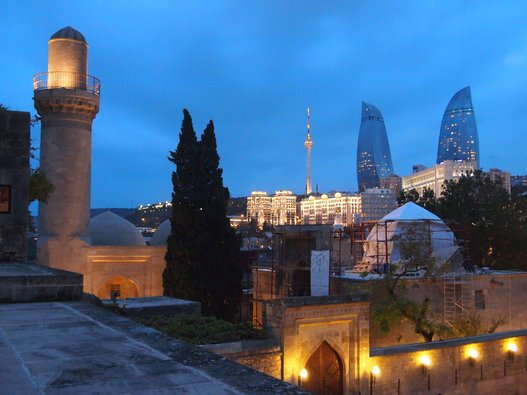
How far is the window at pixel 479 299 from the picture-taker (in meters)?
20.8

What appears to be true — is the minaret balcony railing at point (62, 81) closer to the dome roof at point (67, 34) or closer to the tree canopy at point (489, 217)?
the dome roof at point (67, 34)

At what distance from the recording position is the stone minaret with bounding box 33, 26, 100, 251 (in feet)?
68.5

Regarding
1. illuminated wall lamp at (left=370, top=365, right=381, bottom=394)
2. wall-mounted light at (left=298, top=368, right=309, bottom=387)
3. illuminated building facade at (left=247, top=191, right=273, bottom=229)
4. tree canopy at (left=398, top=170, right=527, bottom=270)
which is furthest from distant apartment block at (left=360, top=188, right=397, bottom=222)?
wall-mounted light at (left=298, top=368, right=309, bottom=387)

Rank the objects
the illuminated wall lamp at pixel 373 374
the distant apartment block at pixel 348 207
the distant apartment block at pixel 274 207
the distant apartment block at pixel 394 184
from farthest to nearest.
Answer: the distant apartment block at pixel 394 184, the distant apartment block at pixel 274 207, the distant apartment block at pixel 348 207, the illuminated wall lamp at pixel 373 374

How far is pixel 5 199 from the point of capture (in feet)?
29.9

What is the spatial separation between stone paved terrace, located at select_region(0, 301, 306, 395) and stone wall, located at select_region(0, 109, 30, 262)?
4815 mm

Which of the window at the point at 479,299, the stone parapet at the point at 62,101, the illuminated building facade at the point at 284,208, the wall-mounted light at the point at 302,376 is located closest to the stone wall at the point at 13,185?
the wall-mounted light at the point at 302,376

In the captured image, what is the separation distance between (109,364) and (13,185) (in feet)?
23.1

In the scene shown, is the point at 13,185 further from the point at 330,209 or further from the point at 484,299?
the point at 330,209

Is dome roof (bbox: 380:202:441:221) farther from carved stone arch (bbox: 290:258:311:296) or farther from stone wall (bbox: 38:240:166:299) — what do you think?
stone wall (bbox: 38:240:166:299)

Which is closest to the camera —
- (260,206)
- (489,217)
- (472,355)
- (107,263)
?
(472,355)

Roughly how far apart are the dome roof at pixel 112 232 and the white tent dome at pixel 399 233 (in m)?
11.3

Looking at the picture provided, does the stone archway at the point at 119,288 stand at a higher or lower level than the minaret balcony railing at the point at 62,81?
lower

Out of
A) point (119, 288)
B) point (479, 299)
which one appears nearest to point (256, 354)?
point (479, 299)
